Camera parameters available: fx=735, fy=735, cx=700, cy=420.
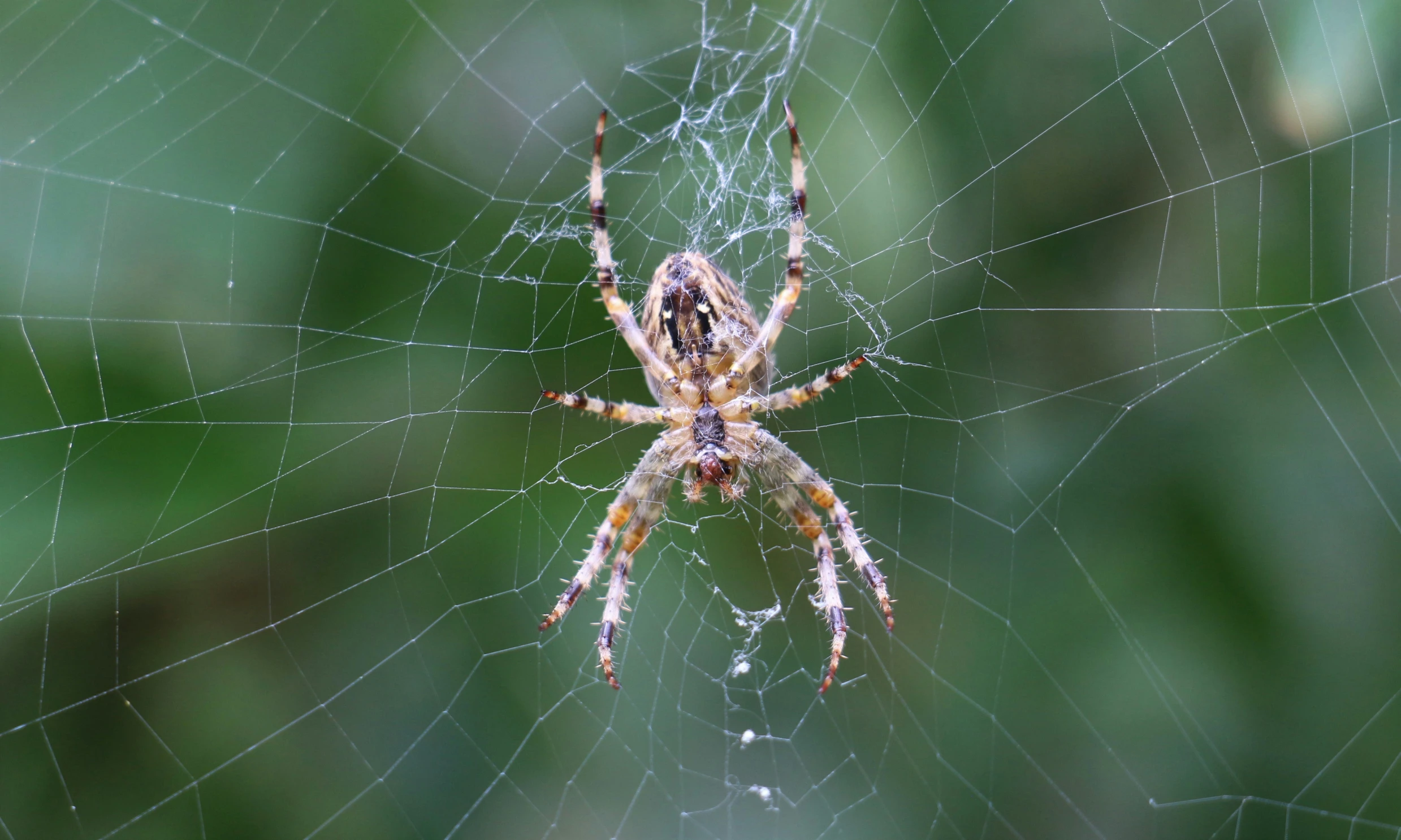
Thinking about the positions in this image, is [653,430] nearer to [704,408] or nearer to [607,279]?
[704,408]

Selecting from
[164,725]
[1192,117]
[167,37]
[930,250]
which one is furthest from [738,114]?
[164,725]

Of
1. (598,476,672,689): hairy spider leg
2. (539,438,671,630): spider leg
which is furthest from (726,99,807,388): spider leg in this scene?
(598,476,672,689): hairy spider leg

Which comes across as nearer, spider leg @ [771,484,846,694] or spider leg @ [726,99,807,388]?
spider leg @ [726,99,807,388]

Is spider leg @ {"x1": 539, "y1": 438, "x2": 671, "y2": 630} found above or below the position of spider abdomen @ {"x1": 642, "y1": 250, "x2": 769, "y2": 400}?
below

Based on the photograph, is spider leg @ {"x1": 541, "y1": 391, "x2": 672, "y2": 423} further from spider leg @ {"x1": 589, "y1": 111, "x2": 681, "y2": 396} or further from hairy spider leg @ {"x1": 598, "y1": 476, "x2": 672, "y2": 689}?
hairy spider leg @ {"x1": 598, "y1": 476, "x2": 672, "y2": 689}

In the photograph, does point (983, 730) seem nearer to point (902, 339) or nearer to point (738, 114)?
point (902, 339)

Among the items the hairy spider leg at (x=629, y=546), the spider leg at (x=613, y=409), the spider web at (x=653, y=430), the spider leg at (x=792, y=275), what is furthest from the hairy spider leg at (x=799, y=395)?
the hairy spider leg at (x=629, y=546)
